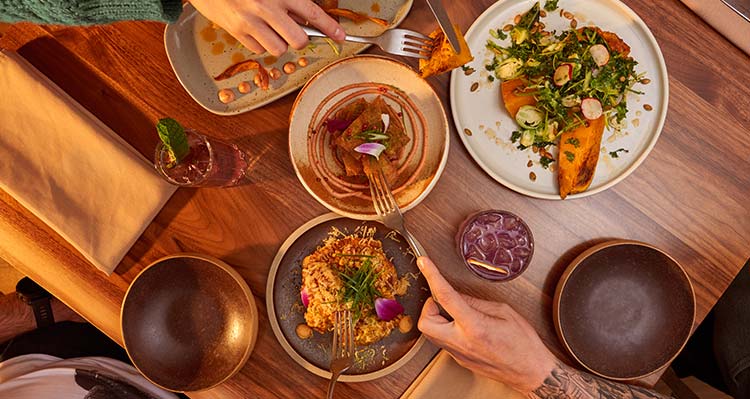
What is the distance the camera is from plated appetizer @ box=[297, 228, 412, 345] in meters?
1.67

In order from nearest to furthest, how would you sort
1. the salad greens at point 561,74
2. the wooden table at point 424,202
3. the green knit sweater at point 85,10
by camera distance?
the green knit sweater at point 85,10 → the salad greens at point 561,74 → the wooden table at point 424,202

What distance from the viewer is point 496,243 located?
67.5 inches

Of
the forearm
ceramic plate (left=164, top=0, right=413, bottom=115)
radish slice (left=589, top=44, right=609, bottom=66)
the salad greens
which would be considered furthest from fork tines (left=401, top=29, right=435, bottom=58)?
the forearm

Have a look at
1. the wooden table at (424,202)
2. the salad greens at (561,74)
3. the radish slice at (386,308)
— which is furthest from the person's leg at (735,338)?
the radish slice at (386,308)

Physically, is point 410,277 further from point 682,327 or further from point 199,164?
point 682,327

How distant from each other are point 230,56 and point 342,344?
1.04 m

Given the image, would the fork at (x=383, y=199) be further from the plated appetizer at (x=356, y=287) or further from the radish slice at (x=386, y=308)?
the radish slice at (x=386, y=308)

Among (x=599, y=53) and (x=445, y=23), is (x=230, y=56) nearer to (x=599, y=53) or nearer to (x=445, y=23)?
(x=445, y=23)

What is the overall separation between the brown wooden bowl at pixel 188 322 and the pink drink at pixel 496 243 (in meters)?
0.74

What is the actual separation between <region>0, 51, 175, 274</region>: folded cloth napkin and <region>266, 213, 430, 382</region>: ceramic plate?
486 millimetres

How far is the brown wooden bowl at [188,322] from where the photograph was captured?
1688 mm

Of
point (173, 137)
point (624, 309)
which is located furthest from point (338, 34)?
point (624, 309)

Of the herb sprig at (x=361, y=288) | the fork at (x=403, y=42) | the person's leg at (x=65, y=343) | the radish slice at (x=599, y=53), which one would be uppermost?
the fork at (x=403, y=42)

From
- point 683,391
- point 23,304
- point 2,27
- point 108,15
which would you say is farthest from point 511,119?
point 23,304
